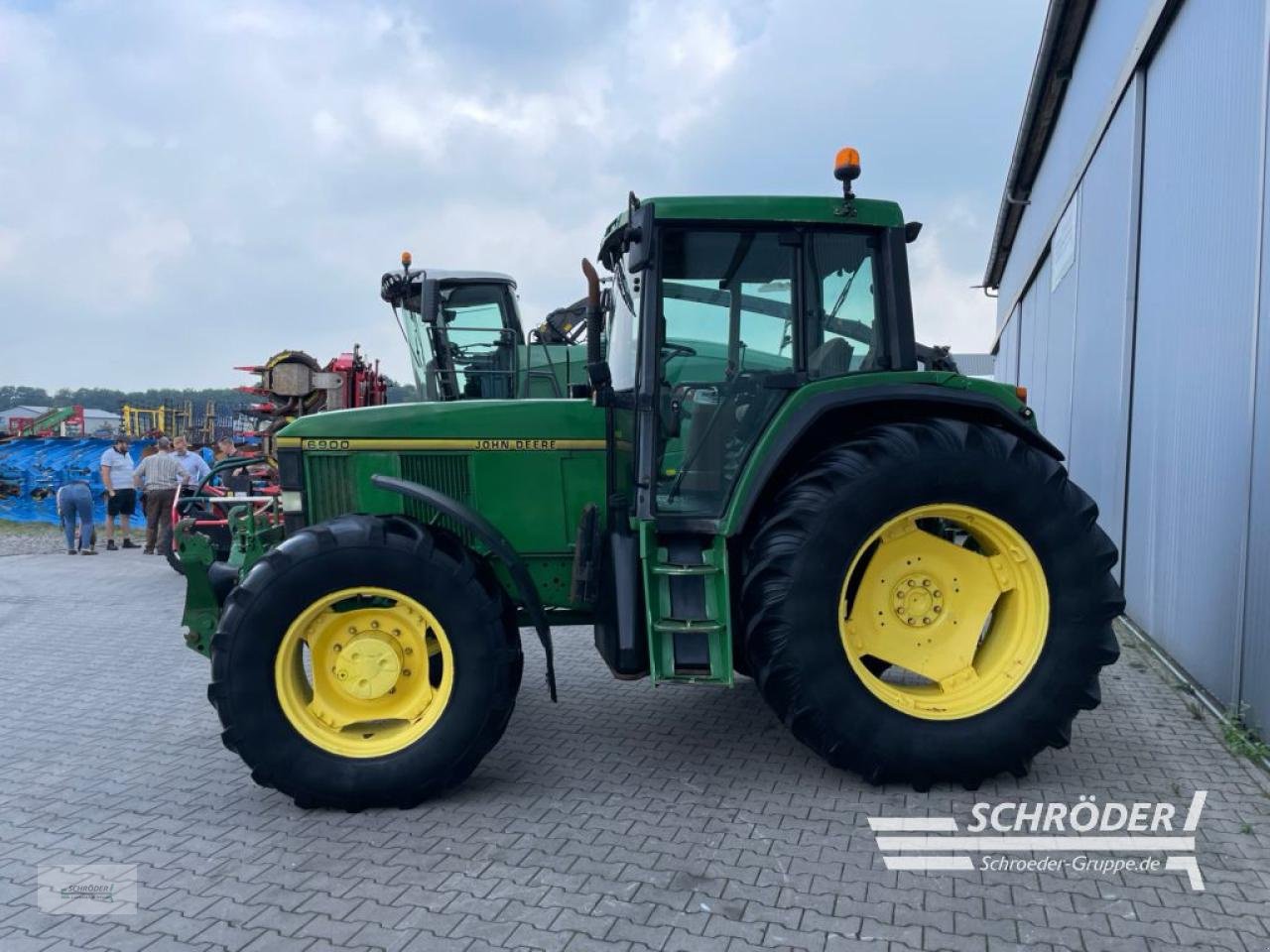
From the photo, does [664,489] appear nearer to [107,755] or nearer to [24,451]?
[107,755]

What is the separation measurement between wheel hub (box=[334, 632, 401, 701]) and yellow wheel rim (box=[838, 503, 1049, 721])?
1953 millimetres

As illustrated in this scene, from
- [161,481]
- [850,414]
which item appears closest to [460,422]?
[850,414]

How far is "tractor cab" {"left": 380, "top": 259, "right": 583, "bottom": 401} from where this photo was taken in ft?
32.4

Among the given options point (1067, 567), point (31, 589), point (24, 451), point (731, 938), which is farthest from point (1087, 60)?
point (24, 451)

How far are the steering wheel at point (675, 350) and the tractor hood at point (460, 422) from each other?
52 centimetres

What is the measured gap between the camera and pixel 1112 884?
3133 millimetres

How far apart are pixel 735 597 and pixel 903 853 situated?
1.23m

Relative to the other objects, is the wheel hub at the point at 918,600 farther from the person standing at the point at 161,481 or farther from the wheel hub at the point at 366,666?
the person standing at the point at 161,481

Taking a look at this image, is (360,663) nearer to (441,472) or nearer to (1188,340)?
(441,472)

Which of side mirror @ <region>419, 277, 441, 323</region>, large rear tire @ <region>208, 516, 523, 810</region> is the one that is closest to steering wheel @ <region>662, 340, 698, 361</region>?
large rear tire @ <region>208, 516, 523, 810</region>

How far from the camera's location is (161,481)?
11672 mm

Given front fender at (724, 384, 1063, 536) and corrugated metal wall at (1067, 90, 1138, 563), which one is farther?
corrugated metal wall at (1067, 90, 1138, 563)

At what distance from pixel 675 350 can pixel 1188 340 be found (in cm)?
355

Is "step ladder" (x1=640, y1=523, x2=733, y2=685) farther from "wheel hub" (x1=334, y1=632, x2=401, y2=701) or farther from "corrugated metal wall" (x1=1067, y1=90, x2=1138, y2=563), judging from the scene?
"corrugated metal wall" (x1=1067, y1=90, x2=1138, y2=563)
